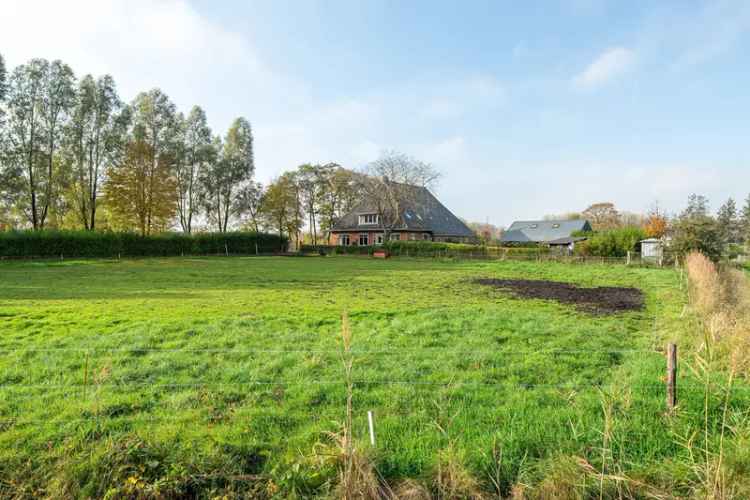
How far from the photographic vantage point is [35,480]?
3.11 meters

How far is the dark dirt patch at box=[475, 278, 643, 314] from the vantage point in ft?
34.7

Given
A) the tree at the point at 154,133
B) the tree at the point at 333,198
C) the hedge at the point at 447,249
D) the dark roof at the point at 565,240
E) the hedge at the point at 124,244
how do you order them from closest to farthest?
the hedge at the point at 124,244, the hedge at the point at 447,249, the tree at the point at 154,133, the dark roof at the point at 565,240, the tree at the point at 333,198

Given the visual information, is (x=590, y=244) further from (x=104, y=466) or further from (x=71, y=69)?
(x=71, y=69)

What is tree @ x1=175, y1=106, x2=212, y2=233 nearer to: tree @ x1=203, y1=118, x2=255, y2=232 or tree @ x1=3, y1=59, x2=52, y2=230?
tree @ x1=203, y1=118, x2=255, y2=232

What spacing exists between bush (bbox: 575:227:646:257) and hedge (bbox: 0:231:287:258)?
32.4 m

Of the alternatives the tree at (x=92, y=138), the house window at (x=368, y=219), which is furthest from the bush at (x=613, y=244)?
the tree at (x=92, y=138)

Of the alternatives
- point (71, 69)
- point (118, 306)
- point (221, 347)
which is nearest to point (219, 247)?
point (71, 69)

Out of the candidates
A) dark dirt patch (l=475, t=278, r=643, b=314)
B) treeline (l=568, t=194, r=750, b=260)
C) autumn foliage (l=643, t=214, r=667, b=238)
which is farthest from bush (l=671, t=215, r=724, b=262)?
autumn foliage (l=643, t=214, r=667, b=238)

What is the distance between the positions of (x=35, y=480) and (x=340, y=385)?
2.69 m

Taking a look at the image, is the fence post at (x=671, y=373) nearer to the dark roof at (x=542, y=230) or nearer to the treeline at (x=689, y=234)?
the treeline at (x=689, y=234)

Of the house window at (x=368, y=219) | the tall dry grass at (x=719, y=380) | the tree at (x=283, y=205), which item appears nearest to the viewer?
the tall dry grass at (x=719, y=380)

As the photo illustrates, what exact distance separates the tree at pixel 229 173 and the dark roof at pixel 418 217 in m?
12.8

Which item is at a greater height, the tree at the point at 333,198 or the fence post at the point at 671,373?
the tree at the point at 333,198

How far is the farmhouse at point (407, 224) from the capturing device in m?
46.5
